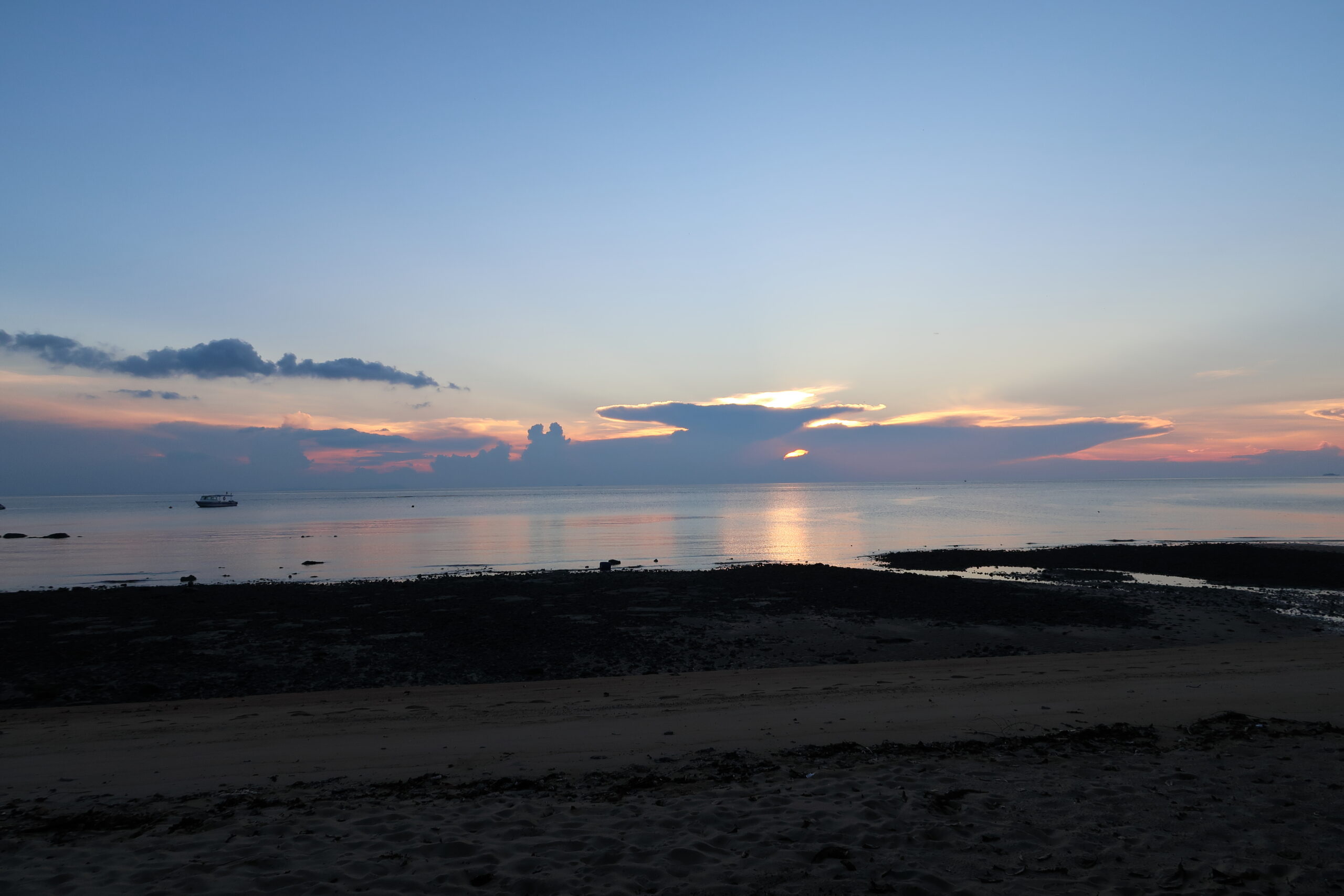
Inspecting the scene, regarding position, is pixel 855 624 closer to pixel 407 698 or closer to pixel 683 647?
pixel 683 647

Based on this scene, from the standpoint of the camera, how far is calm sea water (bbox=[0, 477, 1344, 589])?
142 ft

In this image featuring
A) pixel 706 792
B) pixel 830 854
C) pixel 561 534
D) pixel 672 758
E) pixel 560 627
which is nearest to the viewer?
pixel 830 854

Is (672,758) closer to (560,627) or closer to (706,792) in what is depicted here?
(706,792)

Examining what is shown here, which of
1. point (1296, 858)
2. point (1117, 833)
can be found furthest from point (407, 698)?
point (1296, 858)

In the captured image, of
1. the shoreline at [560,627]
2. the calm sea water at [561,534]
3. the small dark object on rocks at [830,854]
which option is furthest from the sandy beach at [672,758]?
the calm sea water at [561,534]

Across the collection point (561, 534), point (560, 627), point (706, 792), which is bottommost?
point (560, 627)

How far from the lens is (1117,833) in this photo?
6586 mm

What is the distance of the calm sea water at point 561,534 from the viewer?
43.2 metres

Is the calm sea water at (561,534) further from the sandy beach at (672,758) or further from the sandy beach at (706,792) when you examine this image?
the sandy beach at (706,792)

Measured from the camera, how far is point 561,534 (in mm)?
69562

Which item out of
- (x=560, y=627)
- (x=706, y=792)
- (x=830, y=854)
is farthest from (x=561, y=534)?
(x=830, y=854)

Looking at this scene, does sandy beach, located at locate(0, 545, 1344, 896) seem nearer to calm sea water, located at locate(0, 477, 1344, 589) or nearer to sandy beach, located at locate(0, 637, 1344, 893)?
sandy beach, located at locate(0, 637, 1344, 893)

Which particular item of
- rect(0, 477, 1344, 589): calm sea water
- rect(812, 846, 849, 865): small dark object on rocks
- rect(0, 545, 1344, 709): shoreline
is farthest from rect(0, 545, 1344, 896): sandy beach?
rect(0, 477, 1344, 589): calm sea water

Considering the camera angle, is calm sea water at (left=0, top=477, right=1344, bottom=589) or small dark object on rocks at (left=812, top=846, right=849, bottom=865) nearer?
small dark object on rocks at (left=812, top=846, right=849, bottom=865)
